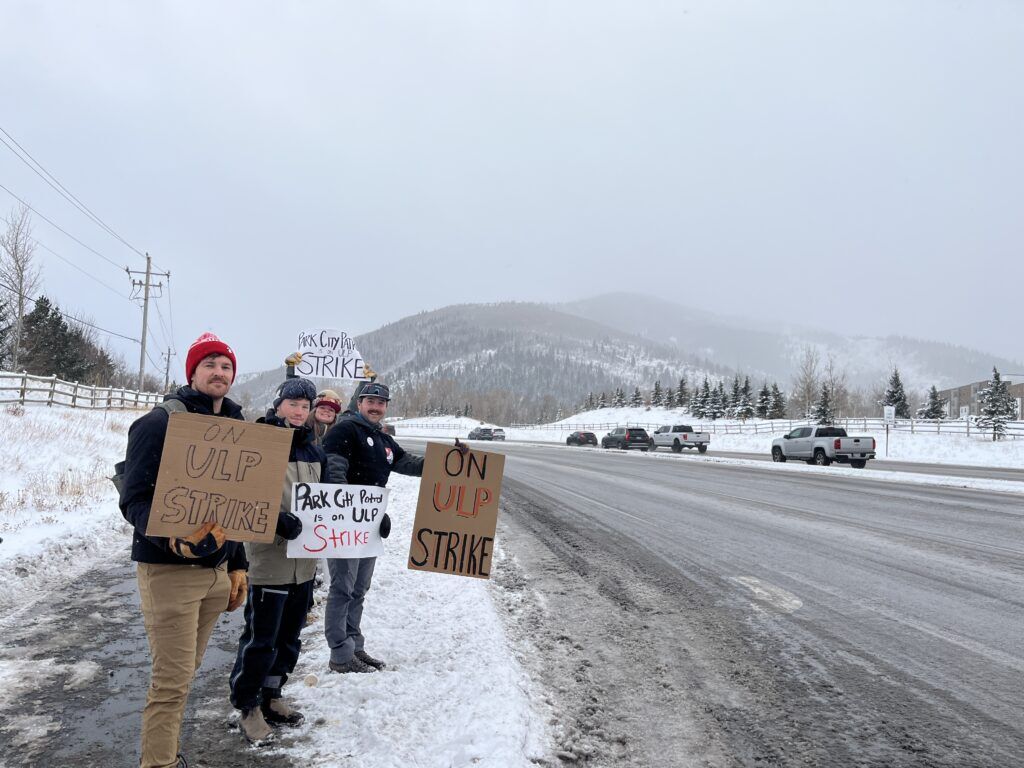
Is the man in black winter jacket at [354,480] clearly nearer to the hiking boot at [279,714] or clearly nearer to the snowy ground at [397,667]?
the snowy ground at [397,667]

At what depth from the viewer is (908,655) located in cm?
466

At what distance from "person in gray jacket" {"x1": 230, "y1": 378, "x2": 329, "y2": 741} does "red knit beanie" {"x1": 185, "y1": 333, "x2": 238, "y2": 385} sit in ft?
2.11

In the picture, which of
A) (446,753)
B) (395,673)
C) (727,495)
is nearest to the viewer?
(446,753)

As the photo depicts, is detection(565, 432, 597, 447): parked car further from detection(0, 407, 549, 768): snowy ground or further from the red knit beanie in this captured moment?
the red knit beanie

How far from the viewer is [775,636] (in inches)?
199

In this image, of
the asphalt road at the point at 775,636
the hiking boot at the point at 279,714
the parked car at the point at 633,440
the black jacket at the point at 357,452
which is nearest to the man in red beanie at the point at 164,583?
the hiking boot at the point at 279,714

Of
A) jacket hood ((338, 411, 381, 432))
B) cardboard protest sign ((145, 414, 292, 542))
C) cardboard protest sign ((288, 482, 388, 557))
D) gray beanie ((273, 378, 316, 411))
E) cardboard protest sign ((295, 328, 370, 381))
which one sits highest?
cardboard protest sign ((295, 328, 370, 381))

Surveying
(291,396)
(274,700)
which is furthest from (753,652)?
(291,396)

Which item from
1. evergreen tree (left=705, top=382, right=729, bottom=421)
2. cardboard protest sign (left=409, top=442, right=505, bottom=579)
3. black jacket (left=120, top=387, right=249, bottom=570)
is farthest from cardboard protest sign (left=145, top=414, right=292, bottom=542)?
evergreen tree (left=705, top=382, right=729, bottom=421)

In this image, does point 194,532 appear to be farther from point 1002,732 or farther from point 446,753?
point 1002,732

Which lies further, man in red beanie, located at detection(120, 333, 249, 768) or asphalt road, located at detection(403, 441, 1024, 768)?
asphalt road, located at detection(403, 441, 1024, 768)

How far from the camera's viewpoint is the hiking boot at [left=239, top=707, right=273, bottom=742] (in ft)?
11.0

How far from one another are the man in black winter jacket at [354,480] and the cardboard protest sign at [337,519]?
102mm

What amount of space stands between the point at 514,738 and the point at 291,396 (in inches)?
90.9
